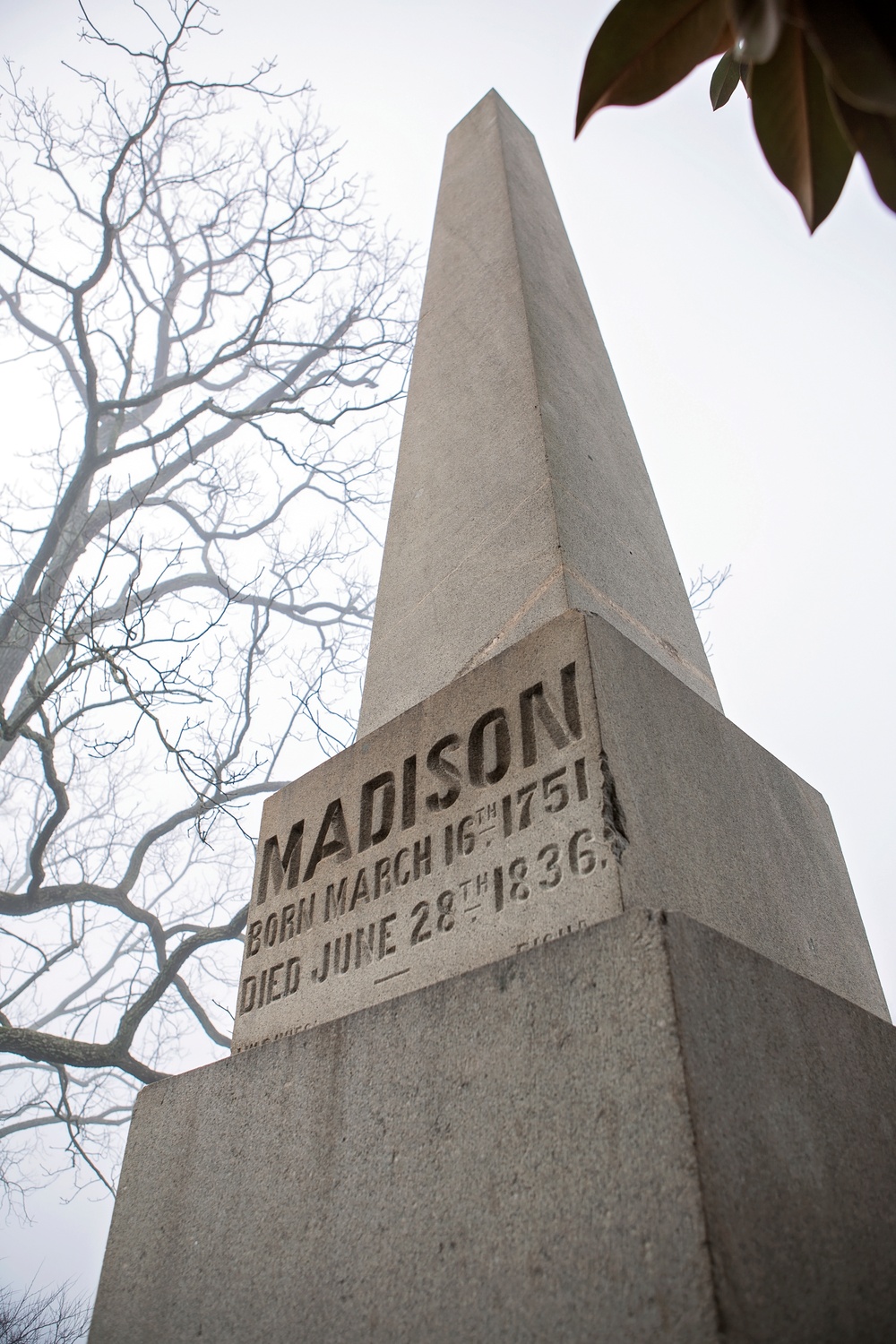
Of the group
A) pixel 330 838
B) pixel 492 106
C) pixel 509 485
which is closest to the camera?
pixel 330 838

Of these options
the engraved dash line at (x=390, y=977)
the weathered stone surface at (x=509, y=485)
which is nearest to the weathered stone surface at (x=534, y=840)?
the engraved dash line at (x=390, y=977)

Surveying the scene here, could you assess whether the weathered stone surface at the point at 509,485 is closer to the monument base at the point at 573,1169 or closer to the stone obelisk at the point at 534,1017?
the stone obelisk at the point at 534,1017

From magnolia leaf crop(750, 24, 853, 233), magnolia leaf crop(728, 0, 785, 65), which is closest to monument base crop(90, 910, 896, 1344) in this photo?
magnolia leaf crop(750, 24, 853, 233)

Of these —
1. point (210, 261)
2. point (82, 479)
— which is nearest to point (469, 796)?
point (82, 479)

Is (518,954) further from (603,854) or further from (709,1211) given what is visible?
(709,1211)

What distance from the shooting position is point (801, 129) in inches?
32.0

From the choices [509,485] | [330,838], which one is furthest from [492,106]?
[330,838]

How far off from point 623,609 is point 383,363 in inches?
393

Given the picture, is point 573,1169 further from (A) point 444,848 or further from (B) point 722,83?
(B) point 722,83

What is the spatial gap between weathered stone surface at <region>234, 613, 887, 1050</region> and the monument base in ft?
0.57

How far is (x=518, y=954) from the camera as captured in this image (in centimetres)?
149

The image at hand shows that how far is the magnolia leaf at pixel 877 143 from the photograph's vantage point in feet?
2.36

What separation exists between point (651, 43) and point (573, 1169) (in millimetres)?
1386

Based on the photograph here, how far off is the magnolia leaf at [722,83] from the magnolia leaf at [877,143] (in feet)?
2.31
